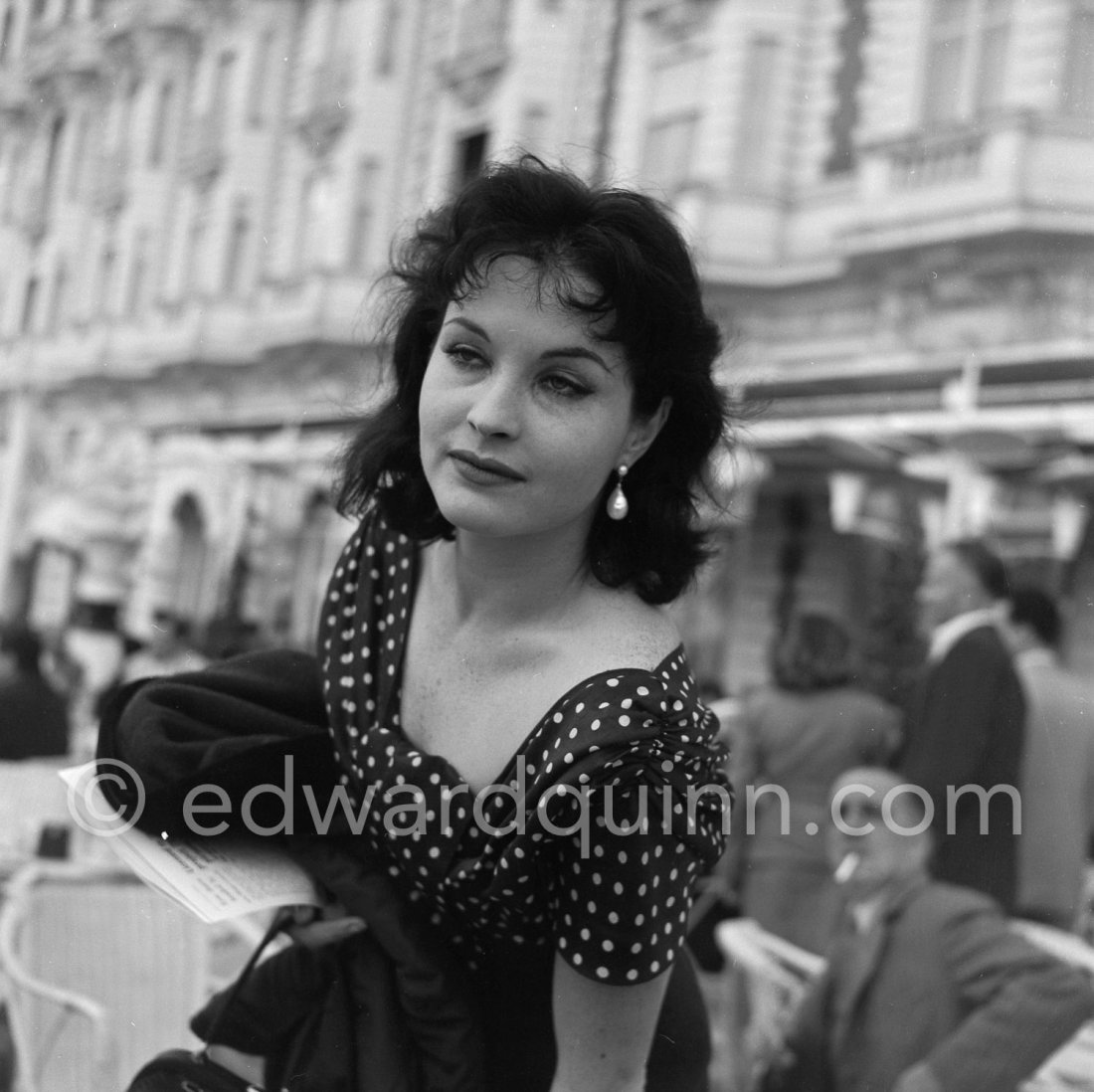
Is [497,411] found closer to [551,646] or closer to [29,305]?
[551,646]

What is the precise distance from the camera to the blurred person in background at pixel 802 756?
4.14 metres

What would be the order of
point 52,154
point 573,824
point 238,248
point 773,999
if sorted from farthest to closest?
point 238,248 < point 773,999 < point 52,154 < point 573,824

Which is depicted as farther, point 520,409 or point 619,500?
point 619,500

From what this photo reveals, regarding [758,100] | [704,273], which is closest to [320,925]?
[704,273]

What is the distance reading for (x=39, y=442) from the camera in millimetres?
8258

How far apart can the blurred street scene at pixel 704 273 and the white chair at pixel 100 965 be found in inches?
42.7

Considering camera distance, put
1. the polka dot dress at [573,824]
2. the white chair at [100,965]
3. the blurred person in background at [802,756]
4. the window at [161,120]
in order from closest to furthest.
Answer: the polka dot dress at [573,824] < the white chair at [100,965] < the blurred person in background at [802,756] < the window at [161,120]

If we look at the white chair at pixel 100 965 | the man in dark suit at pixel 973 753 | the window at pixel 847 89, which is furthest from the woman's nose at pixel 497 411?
the window at pixel 847 89

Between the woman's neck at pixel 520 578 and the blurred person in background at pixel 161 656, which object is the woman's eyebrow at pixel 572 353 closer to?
the woman's neck at pixel 520 578

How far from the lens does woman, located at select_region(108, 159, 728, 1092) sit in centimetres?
108

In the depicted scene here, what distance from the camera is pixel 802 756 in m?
4.16

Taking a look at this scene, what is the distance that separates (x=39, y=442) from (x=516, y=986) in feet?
25.1

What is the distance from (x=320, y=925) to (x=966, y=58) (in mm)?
8702

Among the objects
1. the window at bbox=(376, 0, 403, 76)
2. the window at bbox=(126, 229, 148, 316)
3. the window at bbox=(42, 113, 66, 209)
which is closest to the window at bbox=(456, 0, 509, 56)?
the window at bbox=(376, 0, 403, 76)
